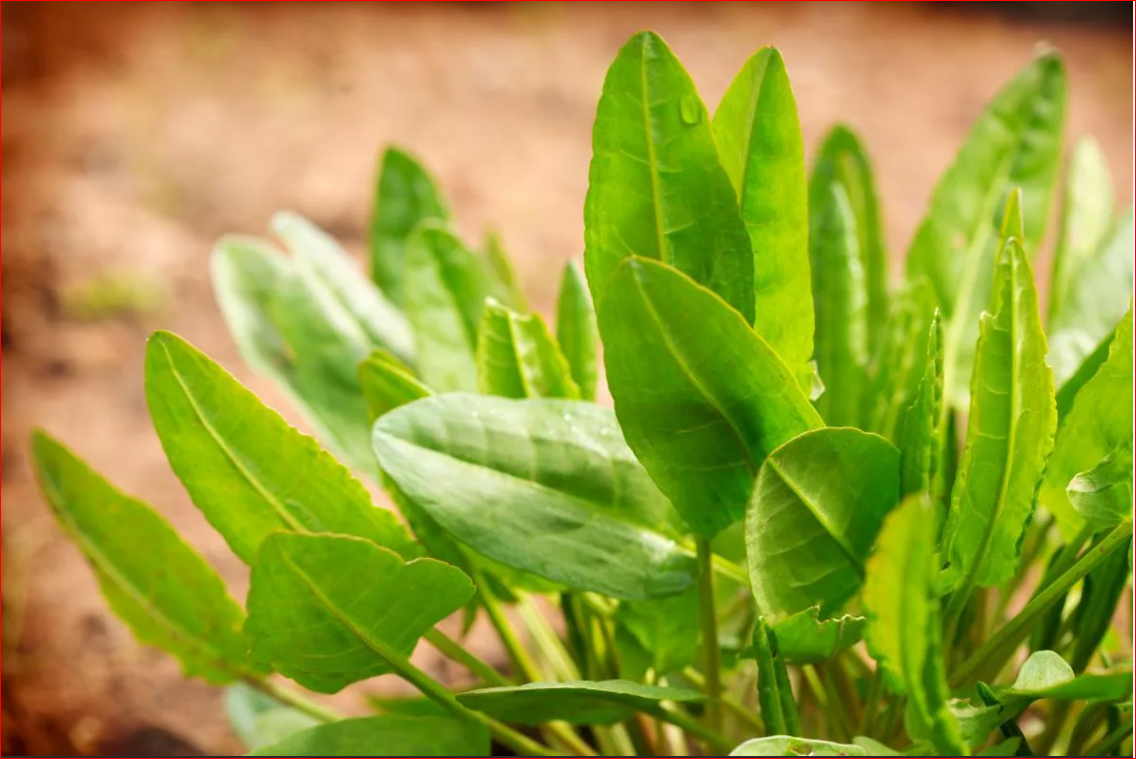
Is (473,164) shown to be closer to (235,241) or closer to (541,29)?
(541,29)

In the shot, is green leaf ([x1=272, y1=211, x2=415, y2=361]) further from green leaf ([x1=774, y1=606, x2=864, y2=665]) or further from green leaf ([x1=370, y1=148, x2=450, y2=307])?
green leaf ([x1=774, y1=606, x2=864, y2=665])

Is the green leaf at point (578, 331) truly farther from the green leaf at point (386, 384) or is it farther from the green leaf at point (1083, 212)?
the green leaf at point (1083, 212)

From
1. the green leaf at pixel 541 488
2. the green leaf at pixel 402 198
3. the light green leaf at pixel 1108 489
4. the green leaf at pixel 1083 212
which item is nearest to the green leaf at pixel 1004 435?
the light green leaf at pixel 1108 489

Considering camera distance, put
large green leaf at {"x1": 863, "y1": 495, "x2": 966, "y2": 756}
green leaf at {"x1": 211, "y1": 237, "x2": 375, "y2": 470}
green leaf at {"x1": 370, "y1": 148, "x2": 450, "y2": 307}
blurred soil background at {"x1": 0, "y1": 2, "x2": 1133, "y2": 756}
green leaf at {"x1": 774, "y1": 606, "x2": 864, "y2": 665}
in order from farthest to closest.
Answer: blurred soil background at {"x1": 0, "y1": 2, "x2": 1133, "y2": 756}, green leaf at {"x1": 370, "y1": 148, "x2": 450, "y2": 307}, green leaf at {"x1": 211, "y1": 237, "x2": 375, "y2": 470}, green leaf at {"x1": 774, "y1": 606, "x2": 864, "y2": 665}, large green leaf at {"x1": 863, "y1": 495, "x2": 966, "y2": 756}

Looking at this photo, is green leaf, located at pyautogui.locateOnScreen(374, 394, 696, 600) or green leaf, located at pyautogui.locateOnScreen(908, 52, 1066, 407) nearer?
green leaf, located at pyautogui.locateOnScreen(374, 394, 696, 600)

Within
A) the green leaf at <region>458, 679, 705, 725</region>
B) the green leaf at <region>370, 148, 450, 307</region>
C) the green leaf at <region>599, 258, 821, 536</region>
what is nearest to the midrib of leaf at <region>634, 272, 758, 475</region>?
the green leaf at <region>599, 258, 821, 536</region>

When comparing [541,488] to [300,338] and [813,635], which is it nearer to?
[813,635]

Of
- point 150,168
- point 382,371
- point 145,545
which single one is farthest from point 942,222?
point 150,168
